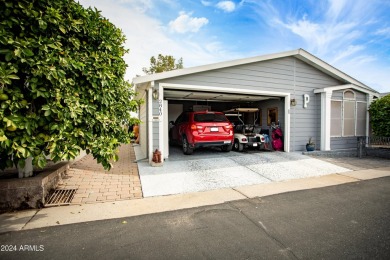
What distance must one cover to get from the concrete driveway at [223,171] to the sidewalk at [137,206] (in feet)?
A: 1.16

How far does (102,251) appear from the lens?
224cm

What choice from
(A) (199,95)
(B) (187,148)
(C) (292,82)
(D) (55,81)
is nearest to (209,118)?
(B) (187,148)

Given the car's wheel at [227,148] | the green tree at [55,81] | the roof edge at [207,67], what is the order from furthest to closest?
the car's wheel at [227,148] < the roof edge at [207,67] < the green tree at [55,81]

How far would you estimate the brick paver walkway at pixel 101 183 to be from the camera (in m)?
4.02

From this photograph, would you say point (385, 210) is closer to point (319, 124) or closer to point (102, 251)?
point (102, 251)

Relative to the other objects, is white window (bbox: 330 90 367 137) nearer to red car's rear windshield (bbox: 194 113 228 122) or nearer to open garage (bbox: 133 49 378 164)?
open garage (bbox: 133 49 378 164)

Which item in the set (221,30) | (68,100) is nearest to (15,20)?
(68,100)

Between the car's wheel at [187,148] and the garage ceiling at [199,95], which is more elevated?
the garage ceiling at [199,95]

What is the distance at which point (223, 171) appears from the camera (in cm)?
585

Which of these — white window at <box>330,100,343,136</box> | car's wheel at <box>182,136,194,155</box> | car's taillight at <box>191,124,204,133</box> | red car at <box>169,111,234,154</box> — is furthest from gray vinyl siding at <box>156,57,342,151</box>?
car's wheel at <box>182,136,194,155</box>

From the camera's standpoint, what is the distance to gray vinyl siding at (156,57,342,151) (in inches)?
304

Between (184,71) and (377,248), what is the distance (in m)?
6.32

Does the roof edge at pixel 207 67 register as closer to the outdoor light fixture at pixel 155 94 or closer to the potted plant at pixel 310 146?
the outdoor light fixture at pixel 155 94

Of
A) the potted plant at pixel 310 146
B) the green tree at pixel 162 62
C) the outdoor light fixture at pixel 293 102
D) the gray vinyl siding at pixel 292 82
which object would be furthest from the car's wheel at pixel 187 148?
the green tree at pixel 162 62
